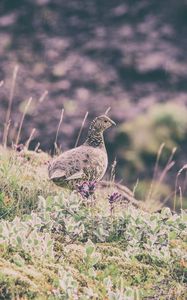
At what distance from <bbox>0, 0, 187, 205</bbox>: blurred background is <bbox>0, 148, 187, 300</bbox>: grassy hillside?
17.8 ft

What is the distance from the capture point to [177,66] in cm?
1461

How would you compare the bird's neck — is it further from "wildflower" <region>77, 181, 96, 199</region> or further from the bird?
"wildflower" <region>77, 181, 96, 199</region>

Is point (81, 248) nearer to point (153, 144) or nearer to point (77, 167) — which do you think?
point (77, 167)

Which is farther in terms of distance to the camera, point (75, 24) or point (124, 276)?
point (75, 24)

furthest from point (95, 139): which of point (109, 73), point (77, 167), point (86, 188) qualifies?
point (109, 73)

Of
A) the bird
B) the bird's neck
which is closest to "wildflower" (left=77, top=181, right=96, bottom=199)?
the bird

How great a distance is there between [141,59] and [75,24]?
2.05 m

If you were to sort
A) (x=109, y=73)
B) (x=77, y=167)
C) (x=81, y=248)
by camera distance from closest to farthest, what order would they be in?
(x=81, y=248) < (x=77, y=167) < (x=109, y=73)

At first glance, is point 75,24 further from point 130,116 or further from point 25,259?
point 25,259

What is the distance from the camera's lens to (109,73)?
565 inches

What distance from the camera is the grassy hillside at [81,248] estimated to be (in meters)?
4.25

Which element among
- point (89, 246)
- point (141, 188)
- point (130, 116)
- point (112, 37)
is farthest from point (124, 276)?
point (112, 37)

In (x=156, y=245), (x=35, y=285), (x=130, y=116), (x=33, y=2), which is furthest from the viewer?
(x=33, y=2)

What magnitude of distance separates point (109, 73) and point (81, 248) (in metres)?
9.70
